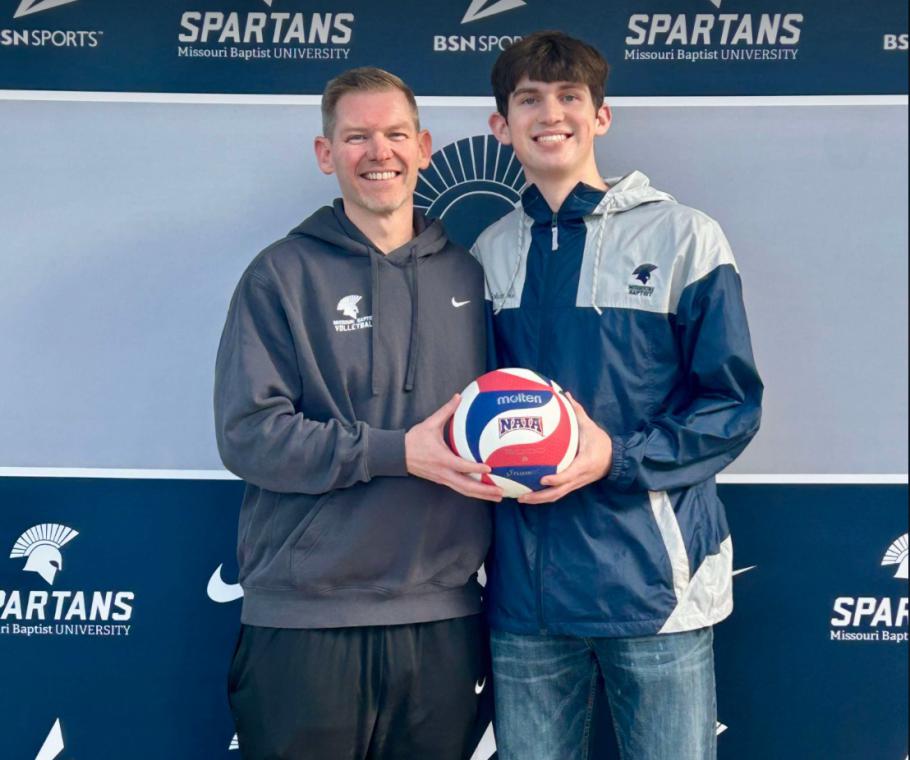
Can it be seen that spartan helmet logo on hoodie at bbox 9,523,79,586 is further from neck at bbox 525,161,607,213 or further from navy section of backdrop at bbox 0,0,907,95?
neck at bbox 525,161,607,213

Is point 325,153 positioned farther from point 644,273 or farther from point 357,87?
point 644,273

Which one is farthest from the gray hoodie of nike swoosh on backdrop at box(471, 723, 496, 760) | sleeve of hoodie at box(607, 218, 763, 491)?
nike swoosh on backdrop at box(471, 723, 496, 760)

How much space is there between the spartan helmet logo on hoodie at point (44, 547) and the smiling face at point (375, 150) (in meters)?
1.23

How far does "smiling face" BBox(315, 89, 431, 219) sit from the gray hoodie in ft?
0.28

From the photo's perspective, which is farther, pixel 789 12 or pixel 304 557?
pixel 789 12

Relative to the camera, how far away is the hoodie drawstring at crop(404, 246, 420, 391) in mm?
2092

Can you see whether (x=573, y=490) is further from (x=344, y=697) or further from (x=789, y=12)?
(x=789, y=12)

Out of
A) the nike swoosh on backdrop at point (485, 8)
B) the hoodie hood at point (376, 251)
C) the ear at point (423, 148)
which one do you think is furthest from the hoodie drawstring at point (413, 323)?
the nike swoosh on backdrop at point (485, 8)

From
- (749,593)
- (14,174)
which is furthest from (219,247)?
(749,593)

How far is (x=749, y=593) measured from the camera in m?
2.67

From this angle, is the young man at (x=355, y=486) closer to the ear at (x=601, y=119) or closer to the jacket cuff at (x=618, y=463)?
the jacket cuff at (x=618, y=463)

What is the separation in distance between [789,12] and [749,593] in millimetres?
1521

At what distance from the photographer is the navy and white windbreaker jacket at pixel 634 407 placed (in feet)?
6.59

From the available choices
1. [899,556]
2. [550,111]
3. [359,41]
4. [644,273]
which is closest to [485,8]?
[359,41]
